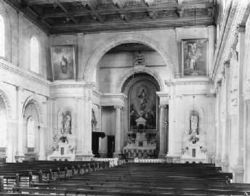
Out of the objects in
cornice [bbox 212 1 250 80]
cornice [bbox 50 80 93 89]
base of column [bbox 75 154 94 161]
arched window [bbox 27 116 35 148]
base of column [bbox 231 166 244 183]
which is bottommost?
base of column [bbox 75 154 94 161]

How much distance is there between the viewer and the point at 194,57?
76.4ft

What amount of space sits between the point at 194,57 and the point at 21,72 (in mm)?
10629

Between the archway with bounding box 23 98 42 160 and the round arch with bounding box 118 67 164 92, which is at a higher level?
the round arch with bounding box 118 67 164 92

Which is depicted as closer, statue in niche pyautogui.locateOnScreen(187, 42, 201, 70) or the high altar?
statue in niche pyautogui.locateOnScreen(187, 42, 201, 70)

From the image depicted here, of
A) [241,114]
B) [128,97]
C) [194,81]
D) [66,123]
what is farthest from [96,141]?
[241,114]

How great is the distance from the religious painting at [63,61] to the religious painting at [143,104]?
927cm

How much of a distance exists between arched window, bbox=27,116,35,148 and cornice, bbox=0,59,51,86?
249 centimetres

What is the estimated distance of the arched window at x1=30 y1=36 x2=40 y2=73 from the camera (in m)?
23.2

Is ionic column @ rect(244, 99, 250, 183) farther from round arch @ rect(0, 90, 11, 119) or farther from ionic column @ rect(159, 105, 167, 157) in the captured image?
ionic column @ rect(159, 105, 167, 157)

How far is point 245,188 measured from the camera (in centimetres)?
770

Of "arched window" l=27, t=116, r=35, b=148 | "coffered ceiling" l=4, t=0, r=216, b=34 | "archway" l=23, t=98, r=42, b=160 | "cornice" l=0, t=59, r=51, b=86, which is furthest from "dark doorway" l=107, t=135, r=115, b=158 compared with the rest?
"coffered ceiling" l=4, t=0, r=216, b=34

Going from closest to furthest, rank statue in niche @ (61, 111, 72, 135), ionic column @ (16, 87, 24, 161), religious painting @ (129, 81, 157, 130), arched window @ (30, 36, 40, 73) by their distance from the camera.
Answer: ionic column @ (16, 87, 24, 161) → arched window @ (30, 36, 40, 73) → statue in niche @ (61, 111, 72, 135) → religious painting @ (129, 81, 157, 130)

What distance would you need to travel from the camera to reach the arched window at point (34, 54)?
2316 centimetres

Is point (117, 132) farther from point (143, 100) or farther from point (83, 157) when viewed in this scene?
point (83, 157)
